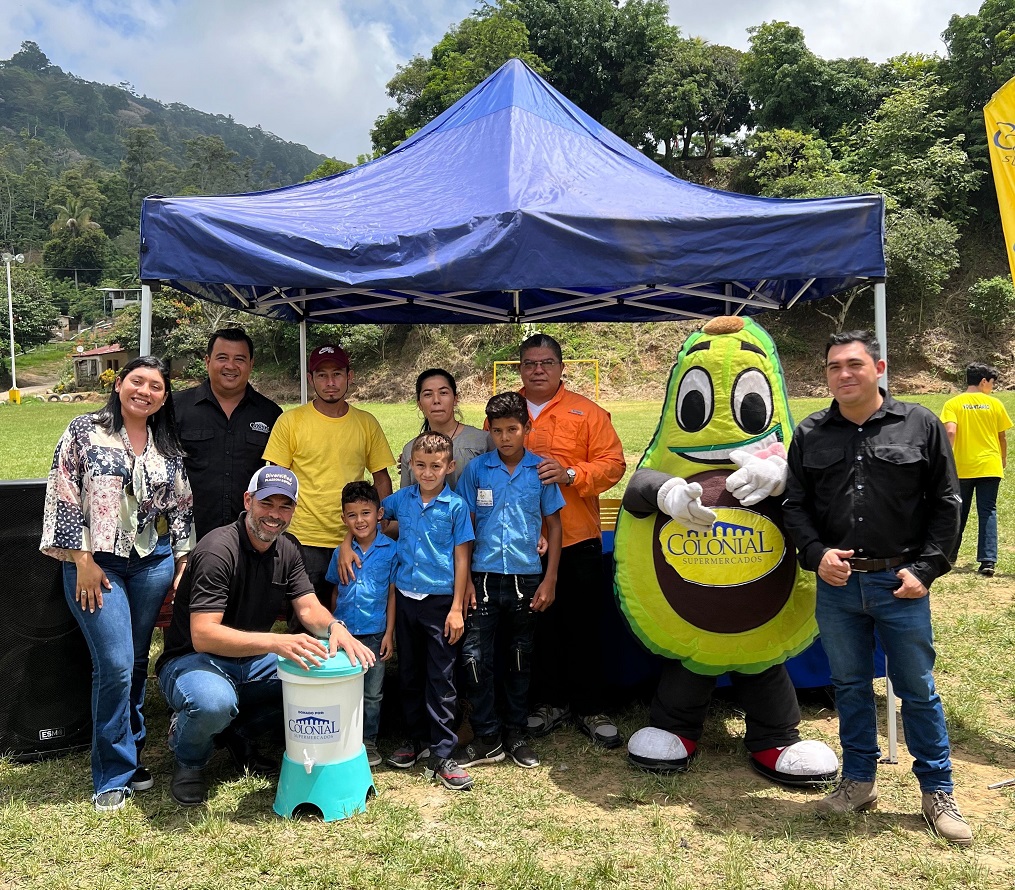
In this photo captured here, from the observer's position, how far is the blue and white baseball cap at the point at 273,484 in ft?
10.4

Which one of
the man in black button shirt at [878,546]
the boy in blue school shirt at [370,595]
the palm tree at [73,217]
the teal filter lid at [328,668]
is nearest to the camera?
the man in black button shirt at [878,546]

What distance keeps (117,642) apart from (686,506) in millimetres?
2363

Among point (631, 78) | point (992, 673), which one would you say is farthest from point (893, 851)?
point (631, 78)

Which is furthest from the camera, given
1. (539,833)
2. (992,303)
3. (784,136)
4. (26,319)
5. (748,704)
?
(26,319)

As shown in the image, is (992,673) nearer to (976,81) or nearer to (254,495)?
(254,495)

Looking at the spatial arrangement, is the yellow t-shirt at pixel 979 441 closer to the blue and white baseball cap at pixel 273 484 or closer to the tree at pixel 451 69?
the blue and white baseball cap at pixel 273 484

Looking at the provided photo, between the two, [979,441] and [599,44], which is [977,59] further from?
[979,441]

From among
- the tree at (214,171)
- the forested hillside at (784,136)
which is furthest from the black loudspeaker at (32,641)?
the tree at (214,171)

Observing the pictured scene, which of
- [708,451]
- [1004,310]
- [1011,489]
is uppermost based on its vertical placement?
[1004,310]

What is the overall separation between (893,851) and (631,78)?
43.8 m

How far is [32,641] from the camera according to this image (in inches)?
137

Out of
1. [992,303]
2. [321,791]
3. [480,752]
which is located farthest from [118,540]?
[992,303]

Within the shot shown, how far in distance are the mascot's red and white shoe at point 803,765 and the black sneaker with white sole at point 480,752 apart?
1.20 meters

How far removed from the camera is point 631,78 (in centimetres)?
4116
